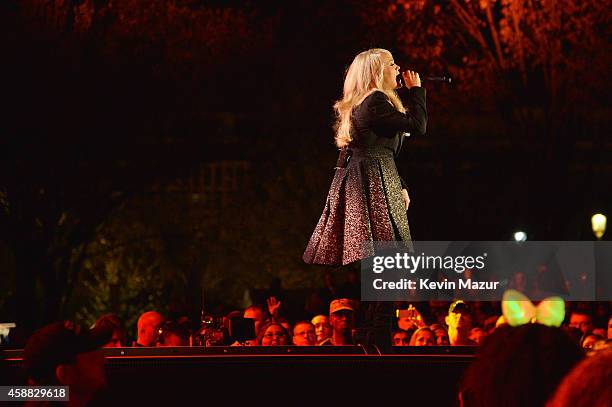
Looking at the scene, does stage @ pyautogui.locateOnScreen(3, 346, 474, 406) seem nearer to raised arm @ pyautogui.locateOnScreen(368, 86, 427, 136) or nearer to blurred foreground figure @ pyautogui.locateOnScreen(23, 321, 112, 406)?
blurred foreground figure @ pyautogui.locateOnScreen(23, 321, 112, 406)

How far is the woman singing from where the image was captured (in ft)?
24.3

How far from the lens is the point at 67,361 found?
5.18 meters

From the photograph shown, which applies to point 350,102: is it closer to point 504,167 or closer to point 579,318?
point 579,318

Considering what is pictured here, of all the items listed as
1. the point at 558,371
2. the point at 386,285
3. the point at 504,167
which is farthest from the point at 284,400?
the point at 504,167

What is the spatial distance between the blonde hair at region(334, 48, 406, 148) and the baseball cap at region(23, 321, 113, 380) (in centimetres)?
285

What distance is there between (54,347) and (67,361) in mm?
85

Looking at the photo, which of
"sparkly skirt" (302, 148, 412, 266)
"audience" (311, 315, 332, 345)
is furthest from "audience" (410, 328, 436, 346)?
"sparkly skirt" (302, 148, 412, 266)

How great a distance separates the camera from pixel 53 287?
22875 mm

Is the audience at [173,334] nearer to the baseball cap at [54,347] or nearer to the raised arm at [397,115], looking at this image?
the raised arm at [397,115]

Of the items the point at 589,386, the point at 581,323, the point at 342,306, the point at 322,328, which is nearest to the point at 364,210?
the point at 342,306

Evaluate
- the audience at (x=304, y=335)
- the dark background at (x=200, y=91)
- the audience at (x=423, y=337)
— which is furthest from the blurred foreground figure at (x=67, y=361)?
the dark background at (x=200, y=91)

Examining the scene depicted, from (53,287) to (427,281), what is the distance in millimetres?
13769

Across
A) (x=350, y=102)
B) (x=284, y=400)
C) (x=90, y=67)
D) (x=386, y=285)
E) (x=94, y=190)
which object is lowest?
(x=284, y=400)

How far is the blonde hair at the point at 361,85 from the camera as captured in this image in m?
7.44
